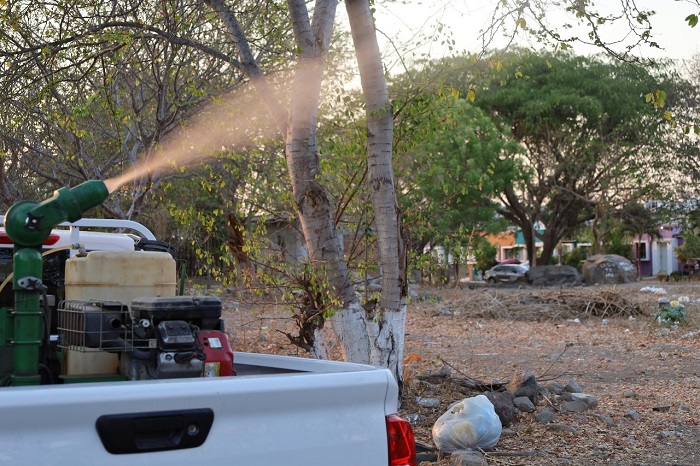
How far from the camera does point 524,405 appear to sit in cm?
863

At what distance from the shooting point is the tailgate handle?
102 inches

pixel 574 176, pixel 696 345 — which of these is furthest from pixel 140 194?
pixel 574 176

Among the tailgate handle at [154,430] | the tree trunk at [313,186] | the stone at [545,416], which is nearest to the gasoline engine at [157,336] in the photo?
the tailgate handle at [154,430]

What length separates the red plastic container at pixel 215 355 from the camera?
3.31 m

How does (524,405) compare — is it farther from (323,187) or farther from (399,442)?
(399,442)

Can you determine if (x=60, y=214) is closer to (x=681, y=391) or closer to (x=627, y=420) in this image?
(x=627, y=420)

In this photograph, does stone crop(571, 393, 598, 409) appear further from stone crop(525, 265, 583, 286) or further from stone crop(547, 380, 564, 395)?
stone crop(525, 265, 583, 286)

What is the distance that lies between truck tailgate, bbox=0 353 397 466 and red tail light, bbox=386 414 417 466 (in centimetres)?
4

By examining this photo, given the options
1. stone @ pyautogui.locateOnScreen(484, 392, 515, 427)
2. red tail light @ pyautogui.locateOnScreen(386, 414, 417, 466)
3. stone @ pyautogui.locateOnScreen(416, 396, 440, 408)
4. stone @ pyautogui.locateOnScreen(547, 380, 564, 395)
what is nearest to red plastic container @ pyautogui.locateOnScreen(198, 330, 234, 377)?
red tail light @ pyautogui.locateOnScreen(386, 414, 417, 466)

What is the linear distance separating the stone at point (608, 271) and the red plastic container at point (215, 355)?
33.6 meters

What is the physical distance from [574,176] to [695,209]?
690cm

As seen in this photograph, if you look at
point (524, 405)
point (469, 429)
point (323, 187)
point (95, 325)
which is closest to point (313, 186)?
A: point (323, 187)

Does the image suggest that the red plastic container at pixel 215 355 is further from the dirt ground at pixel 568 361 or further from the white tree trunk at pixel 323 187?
the white tree trunk at pixel 323 187

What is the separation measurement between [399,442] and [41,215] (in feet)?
4.76
